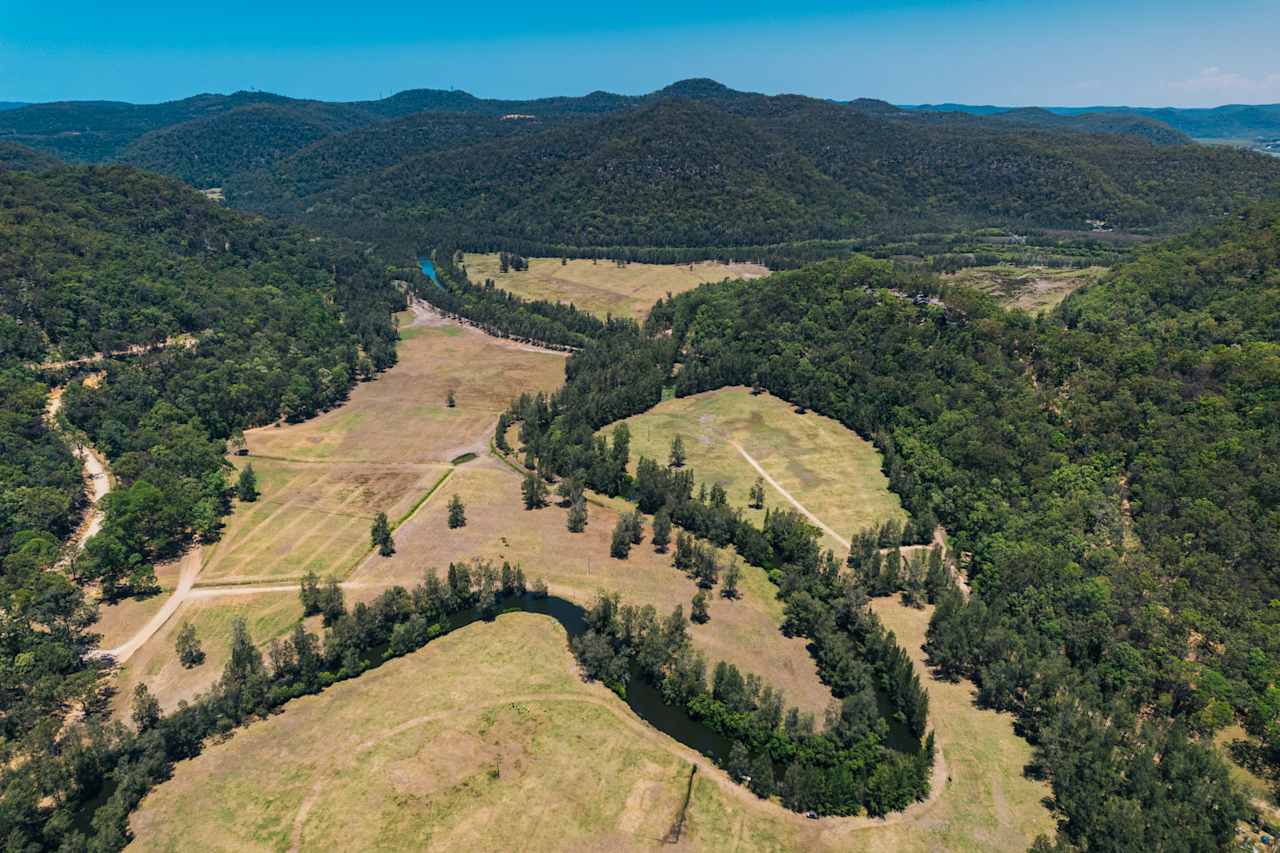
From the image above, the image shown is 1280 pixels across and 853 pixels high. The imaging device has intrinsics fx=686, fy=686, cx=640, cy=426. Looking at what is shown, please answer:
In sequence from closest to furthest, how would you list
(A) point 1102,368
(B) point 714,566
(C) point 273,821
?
1. (C) point 273,821
2. (B) point 714,566
3. (A) point 1102,368

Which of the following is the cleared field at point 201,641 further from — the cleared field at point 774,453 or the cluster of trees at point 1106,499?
the cluster of trees at point 1106,499

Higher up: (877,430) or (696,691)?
(877,430)

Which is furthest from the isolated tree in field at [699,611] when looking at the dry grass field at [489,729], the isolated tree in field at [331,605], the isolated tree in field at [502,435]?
the isolated tree in field at [502,435]

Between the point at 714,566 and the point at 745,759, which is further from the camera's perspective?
the point at 714,566

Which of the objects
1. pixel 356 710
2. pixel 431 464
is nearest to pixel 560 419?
pixel 431 464

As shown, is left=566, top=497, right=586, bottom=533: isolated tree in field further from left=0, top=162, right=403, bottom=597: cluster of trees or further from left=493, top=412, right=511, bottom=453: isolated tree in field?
left=0, top=162, right=403, bottom=597: cluster of trees

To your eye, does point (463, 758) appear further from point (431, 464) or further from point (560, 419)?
point (560, 419)
